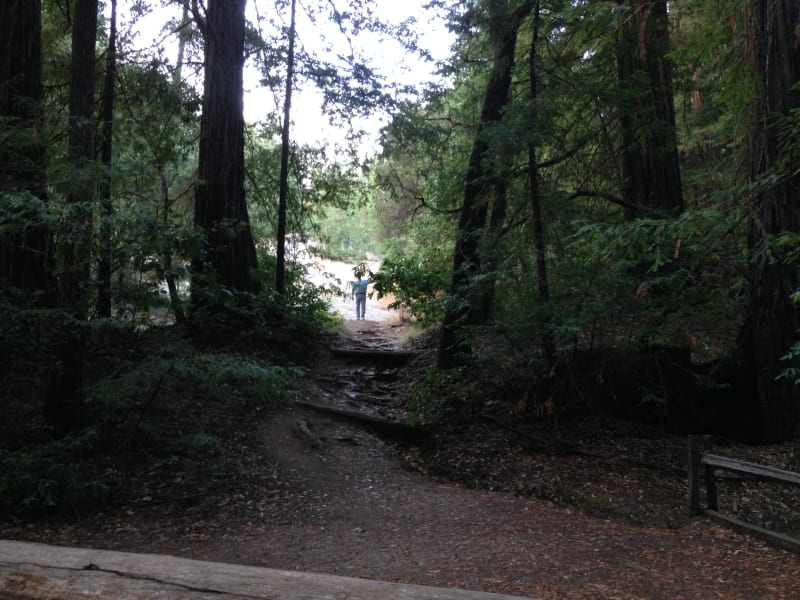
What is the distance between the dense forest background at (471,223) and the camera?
6.30 metres

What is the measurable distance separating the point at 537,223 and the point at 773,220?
306cm

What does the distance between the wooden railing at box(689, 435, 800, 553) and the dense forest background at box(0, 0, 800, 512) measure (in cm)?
103

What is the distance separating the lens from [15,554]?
321 centimetres

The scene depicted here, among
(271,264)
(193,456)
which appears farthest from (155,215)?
(271,264)

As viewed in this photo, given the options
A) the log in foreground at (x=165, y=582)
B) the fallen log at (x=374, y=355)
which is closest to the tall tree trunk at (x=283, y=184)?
the fallen log at (x=374, y=355)

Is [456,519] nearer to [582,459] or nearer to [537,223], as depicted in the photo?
[582,459]

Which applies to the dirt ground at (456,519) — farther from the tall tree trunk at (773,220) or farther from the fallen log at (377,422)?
the tall tree trunk at (773,220)

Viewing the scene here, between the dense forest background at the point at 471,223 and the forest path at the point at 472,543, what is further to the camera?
the dense forest background at the point at 471,223

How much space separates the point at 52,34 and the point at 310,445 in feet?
28.0

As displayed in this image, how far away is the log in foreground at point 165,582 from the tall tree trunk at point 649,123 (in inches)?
315

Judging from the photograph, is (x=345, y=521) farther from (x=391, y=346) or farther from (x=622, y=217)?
(x=391, y=346)

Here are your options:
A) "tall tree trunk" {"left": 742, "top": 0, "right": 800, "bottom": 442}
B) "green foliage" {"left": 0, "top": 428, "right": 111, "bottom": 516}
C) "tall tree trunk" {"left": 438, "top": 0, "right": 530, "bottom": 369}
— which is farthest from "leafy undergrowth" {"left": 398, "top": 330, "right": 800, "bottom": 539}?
"green foliage" {"left": 0, "top": 428, "right": 111, "bottom": 516}

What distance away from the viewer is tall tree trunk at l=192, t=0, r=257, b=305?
40.1ft

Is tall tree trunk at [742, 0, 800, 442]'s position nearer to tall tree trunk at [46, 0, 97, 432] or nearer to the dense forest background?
the dense forest background
